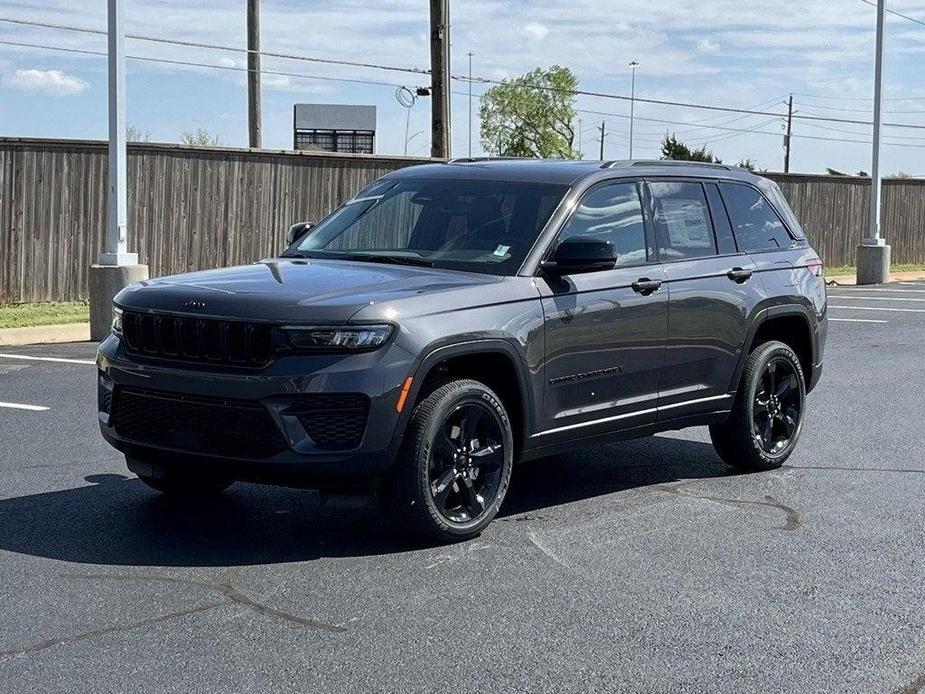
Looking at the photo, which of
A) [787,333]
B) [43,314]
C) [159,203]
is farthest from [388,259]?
[159,203]

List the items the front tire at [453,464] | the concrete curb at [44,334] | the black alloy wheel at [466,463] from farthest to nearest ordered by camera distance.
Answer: the concrete curb at [44,334]
the black alloy wheel at [466,463]
the front tire at [453,464]

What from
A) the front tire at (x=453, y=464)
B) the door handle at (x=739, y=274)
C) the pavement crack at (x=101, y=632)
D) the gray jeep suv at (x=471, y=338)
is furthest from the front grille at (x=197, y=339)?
the door handle at (x=739, y=274)

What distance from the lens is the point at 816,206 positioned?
107 feet

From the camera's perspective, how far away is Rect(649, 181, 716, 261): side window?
26.3ft

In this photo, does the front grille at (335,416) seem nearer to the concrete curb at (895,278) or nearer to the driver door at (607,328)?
the driver door at (607,328)

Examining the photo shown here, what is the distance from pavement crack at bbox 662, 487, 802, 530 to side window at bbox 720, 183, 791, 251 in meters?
1.58

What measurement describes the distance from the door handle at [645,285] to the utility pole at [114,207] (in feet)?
30.7

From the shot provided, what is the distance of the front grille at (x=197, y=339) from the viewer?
20.5ft

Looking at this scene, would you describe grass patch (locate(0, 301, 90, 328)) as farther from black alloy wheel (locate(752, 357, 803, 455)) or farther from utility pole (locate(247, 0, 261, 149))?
utility pole (locate(247, 0, 261, 149))

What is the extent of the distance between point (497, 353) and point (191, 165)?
1429cm

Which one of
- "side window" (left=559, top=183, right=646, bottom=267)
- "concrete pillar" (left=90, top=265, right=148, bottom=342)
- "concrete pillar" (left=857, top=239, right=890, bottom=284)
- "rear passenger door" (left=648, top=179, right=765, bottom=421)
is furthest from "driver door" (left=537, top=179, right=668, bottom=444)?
"concrete pillar" (left=857, top=239, right=890, bottom=284)

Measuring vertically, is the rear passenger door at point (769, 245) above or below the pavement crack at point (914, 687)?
above

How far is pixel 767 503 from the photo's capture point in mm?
7770

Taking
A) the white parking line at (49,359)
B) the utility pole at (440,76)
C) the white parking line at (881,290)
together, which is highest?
the utility pole at (440,76)
